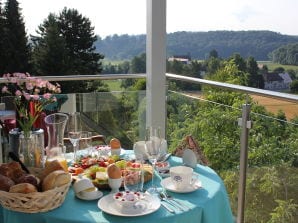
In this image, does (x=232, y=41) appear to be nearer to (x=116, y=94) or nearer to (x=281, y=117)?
(x=116, y=94)

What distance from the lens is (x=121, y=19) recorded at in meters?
15.0

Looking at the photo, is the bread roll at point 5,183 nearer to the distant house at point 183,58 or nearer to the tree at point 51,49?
the distant house at point 183,58

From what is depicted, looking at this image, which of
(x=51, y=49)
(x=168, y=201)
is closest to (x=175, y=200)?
(x=168, y=201)

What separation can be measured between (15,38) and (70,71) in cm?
345

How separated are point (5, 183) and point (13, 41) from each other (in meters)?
20.7

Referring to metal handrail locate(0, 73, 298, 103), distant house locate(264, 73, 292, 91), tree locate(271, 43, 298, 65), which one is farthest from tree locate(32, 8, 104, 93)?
metal handrail locate(0, 73, 298, 103)

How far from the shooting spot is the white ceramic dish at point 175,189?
1554 millimetres

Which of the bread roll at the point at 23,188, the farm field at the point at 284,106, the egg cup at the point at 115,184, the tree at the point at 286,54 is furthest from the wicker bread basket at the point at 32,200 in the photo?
the tree at the point at 286,54

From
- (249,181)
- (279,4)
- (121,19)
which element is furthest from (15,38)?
(249,181)

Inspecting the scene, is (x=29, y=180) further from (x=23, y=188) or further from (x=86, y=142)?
(x=86, y=142)

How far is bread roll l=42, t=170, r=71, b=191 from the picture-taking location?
137 centimetres

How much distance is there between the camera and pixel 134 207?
1.38m

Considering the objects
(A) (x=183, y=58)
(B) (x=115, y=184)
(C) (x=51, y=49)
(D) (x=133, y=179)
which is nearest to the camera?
(D) (x=133, y=179)

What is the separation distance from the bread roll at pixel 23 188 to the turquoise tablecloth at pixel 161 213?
0.39 feet
